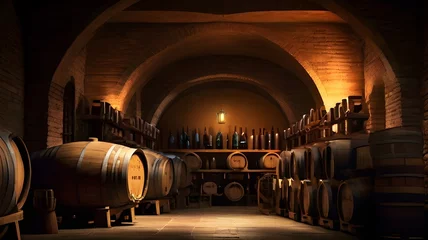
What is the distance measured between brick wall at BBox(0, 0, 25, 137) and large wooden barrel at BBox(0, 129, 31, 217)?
8.49 feet

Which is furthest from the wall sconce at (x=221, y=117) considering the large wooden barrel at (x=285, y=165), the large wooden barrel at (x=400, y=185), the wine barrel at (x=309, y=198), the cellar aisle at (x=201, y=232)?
the large wooden barrel at (x=400, y=185)

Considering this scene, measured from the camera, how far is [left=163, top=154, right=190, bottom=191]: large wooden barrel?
11.3 meters

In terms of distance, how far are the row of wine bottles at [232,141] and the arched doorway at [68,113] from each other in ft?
20.5

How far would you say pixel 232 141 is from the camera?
53.9 ft

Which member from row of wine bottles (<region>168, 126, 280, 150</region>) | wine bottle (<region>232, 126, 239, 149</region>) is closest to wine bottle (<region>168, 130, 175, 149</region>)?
row of wine bottles (<region>168, 126, 280, 150</region>)

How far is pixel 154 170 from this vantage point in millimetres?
9383

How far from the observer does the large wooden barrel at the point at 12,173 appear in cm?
443

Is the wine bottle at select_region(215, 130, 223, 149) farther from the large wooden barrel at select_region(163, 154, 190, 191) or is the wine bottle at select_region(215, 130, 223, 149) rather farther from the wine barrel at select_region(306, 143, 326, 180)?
the wine barrel at select_region(306, 143, 326, 180)

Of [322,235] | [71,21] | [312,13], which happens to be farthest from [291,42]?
[322,235]

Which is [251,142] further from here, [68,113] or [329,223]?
[329,223]

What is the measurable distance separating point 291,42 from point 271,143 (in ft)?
19.0

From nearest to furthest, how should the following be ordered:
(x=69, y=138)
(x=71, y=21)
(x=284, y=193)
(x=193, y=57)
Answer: (x=71, y=21) → (x=284, y=193) → (x=69, y=138) → (x=193, y=57)

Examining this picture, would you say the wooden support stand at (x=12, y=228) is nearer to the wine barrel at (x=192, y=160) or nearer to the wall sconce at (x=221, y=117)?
the wine barrel at (x=192, y=160)

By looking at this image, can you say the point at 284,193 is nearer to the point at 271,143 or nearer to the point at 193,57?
the point at 193,57
